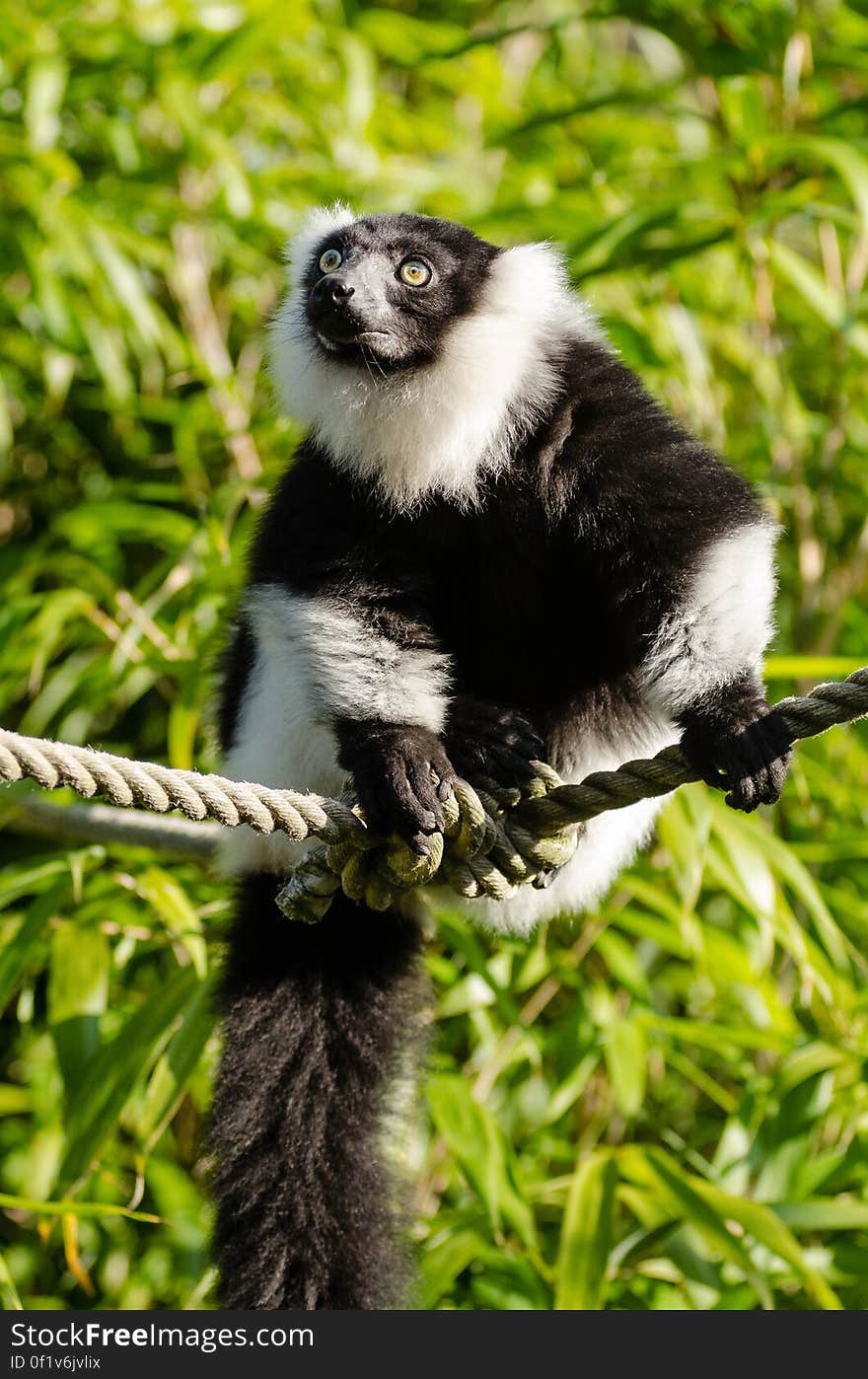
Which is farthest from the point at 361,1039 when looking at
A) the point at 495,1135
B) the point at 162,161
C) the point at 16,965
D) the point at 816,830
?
the point at 162,161

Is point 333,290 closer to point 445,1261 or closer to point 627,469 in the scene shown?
point 627,469

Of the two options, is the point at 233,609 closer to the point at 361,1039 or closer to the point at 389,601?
the point at 389,601

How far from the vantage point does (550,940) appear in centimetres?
354

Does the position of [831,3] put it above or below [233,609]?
above

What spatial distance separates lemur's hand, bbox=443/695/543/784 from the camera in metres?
2.29

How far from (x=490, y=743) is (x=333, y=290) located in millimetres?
815

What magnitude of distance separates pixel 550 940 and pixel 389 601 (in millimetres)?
1394

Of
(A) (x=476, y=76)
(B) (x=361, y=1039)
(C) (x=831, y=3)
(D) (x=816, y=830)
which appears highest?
(C) (x=831, y=3)

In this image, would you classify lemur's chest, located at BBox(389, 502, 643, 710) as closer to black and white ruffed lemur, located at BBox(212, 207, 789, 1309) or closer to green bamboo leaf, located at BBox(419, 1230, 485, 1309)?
black and white ruffed lemur, located at BBox(212, 207, 789, 1309)

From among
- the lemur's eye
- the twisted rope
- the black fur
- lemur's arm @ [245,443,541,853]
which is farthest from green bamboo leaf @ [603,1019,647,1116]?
the lemur's eye

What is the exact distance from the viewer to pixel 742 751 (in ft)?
6.78

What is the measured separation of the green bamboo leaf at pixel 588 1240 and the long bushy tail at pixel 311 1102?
327 mm

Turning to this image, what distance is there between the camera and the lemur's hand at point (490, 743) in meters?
2.29

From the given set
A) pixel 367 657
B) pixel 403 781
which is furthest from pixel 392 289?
pixel 403 781
